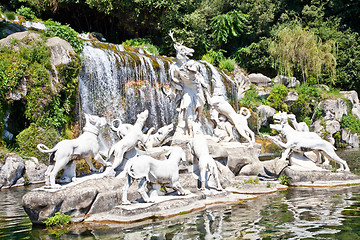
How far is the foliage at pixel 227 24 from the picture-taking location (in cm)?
2897

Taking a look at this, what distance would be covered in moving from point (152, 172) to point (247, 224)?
1.91 meters

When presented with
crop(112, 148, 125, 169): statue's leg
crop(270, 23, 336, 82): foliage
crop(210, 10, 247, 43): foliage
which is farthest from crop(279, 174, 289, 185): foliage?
crop(210, 10, 247, 43): foliage

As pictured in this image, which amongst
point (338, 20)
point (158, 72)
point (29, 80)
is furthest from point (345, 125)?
point (29, 80)

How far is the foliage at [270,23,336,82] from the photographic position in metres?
26.7

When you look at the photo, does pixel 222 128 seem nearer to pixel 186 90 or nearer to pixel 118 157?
pixel 186 90

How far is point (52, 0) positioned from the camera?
2355 cm

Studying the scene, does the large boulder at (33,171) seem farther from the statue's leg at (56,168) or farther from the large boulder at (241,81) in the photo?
the large boulder at (241,81)

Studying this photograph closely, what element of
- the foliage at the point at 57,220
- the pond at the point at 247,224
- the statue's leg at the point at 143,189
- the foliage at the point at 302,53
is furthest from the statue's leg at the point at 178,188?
the foliage at the point at 302,53

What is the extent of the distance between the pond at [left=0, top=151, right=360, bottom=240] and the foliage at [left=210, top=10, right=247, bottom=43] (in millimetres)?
23462

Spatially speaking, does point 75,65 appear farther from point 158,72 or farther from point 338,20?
point 338,20

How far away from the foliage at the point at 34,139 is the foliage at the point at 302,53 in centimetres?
1971

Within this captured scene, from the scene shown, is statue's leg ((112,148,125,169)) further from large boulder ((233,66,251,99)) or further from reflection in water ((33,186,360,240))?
large boulder ((233,66,251,99))

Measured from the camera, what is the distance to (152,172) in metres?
6.28

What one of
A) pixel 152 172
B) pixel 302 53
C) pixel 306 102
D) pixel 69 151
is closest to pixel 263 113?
pixel 306 102
